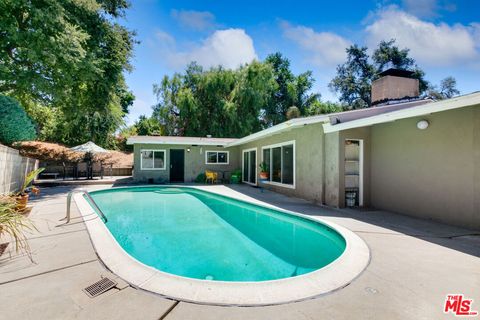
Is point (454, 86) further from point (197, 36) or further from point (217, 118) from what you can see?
point (197, 36)

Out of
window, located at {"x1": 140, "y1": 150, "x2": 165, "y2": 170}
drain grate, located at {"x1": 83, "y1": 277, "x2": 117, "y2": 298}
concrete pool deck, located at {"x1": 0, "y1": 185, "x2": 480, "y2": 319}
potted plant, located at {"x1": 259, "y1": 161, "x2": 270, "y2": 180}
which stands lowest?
concrete pool deck, located at {"x1": 0, "y1": 185, "x2": 480, "y2": 319}

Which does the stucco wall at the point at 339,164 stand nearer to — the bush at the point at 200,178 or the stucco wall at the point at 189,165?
the stucco wall at the point at 189,165

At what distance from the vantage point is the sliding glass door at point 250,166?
1356cm

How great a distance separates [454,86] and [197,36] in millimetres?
29830

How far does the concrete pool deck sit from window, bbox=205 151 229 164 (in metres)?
11.6

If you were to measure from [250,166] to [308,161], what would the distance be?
6013mm

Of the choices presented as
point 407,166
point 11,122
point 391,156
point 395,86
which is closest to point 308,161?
point 391,156

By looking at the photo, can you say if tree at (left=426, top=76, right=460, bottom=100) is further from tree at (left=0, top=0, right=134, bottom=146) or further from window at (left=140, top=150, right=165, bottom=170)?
tree at (left=0, top=0, right=134, bottom=146)

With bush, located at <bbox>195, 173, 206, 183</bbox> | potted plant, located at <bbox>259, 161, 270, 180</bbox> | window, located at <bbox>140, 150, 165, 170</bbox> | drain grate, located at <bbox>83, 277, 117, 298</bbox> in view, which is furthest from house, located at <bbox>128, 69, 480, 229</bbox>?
window, located at <bbox>140, 150, 165, 170</bbox>

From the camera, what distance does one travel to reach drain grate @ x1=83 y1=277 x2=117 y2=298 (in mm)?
2414

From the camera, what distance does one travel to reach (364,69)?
1160 inches

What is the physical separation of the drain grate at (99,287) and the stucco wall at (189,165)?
12.7 meters

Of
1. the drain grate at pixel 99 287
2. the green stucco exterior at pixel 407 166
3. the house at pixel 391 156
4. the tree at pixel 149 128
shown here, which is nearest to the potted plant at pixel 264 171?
the house at pixel 391 156

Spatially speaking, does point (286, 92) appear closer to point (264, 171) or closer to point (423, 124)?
point (264, 171)
